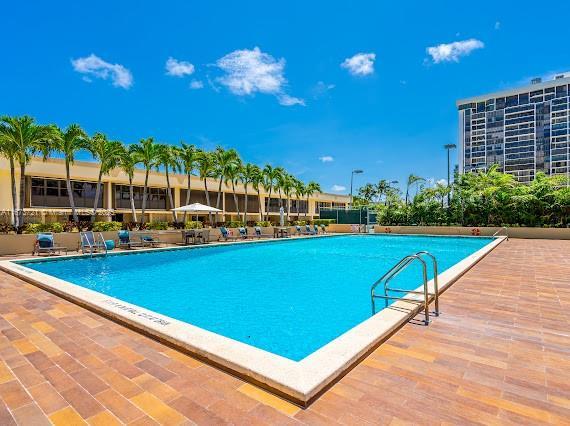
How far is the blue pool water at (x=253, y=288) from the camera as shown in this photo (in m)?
5.83

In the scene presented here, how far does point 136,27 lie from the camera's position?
1596 cm

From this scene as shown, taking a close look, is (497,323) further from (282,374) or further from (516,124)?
(516,124)

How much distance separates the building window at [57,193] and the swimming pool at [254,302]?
16.7 m

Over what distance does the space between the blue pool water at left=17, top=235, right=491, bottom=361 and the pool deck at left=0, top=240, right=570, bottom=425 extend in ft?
5.84

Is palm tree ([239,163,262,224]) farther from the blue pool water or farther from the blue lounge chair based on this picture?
the blue pool water

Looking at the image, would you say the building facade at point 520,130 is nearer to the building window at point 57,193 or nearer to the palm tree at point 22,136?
the building window at point 57,193

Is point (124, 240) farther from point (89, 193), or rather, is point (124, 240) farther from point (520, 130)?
point (520, 130)

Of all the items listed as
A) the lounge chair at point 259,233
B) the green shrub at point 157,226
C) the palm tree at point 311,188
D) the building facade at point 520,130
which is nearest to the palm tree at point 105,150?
the green shrub at point 157,226

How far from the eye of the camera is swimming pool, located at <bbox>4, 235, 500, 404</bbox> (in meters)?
3.41

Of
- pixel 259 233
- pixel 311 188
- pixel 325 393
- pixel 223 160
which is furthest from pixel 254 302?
pixel 311 188

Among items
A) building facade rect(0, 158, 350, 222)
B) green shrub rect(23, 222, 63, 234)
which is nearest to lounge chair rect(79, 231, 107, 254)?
green shrub rect(23, 222, 63, 234)

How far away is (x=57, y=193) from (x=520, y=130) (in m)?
112

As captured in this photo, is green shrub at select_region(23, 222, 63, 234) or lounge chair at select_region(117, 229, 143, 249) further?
lounge chair at select_region(117, 229, 143, 249)

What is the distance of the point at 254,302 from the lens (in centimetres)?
743
